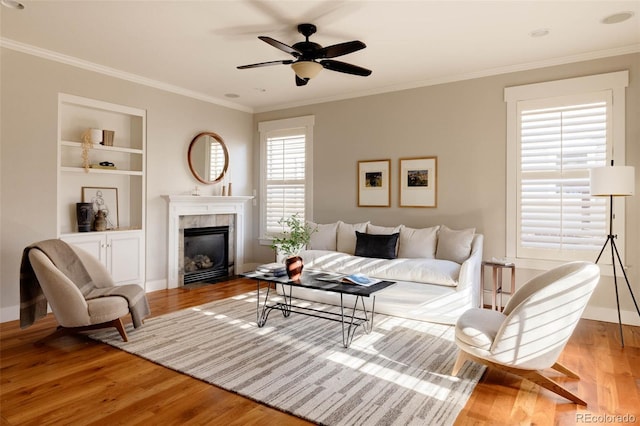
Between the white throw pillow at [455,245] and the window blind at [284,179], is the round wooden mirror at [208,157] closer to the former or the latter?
the window blind at [284,179]

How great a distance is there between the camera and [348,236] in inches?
217

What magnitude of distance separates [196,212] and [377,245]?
2.91 m

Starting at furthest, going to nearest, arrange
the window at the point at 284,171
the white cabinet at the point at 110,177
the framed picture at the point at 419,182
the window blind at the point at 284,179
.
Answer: the window blind at the point at 284,179
the window at the point at 284,171
the framed picture at the point at 419,182
the white cabinet at the point at 110,177

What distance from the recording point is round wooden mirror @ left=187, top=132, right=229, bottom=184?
6.09 metres

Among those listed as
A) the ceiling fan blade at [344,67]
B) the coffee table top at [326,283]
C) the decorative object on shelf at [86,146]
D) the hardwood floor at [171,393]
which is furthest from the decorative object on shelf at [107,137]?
the ceiling fan blade at [344,67]

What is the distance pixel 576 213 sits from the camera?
14.4ft

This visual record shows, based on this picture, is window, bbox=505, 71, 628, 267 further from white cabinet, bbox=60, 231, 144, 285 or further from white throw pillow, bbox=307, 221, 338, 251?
white cabinet, bbox=60, 231, 144, 285

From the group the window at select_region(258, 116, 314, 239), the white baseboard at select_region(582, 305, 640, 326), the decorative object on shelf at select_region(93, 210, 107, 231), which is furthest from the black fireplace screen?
the white baseboard at select_region(582, 305, 640, 326)

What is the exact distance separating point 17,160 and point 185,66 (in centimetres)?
213

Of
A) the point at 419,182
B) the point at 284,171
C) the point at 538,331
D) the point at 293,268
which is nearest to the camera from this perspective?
the point at 538,331

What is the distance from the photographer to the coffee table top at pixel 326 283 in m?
3.46

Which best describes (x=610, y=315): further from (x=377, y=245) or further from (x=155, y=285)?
(x=155, y=285)

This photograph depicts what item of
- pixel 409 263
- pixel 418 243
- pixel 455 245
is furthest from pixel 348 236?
pixel 455 245

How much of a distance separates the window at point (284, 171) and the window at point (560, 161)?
3.07 m
